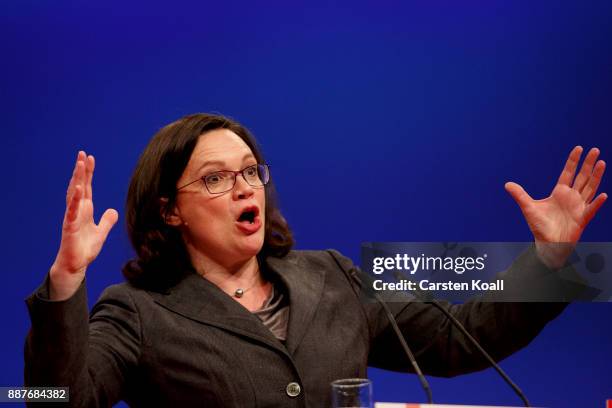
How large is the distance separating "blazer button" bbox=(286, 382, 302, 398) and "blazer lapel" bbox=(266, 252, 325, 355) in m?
0.06

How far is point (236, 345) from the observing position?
1416mm

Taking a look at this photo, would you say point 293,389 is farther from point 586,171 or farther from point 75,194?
point 586,171

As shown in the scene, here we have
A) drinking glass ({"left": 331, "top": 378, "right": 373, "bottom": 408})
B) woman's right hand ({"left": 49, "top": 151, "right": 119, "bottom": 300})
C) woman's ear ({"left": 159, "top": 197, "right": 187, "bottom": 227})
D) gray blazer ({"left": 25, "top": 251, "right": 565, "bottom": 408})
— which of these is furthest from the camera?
woman's ear ({"left": 159, "top": 197, "right": 187, "bottom": 227})

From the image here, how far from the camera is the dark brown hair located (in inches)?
62.1

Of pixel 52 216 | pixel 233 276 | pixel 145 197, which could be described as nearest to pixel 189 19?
pixel 52 216

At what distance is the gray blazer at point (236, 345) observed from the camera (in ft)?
4.52

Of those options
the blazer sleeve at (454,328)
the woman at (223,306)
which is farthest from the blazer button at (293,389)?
the blazer sleeve at (454,328)

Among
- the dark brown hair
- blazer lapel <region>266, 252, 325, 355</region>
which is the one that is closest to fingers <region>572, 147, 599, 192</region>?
blazer lapel <region>266, 252, 325, 355</region>

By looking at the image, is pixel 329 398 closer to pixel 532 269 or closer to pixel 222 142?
pixel 532 269

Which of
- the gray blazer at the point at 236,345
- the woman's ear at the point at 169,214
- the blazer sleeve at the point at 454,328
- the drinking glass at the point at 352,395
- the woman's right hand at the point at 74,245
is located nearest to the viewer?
the drinking glass at the point at 352,395

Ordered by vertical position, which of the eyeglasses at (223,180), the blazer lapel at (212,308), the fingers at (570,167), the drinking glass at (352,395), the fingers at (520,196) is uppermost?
the eyeglasses at (223,180)

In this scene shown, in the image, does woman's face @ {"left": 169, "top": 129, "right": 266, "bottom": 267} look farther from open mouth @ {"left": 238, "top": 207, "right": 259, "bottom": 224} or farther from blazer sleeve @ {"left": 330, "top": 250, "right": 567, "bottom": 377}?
blazer sleeve @ {"left": 330, "top": 250, "right": 567, "bottom": 377}

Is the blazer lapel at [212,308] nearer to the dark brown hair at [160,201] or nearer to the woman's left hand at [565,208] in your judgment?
the dark brown hair at [160,201]

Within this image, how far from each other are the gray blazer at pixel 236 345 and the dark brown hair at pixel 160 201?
58 millimetres
